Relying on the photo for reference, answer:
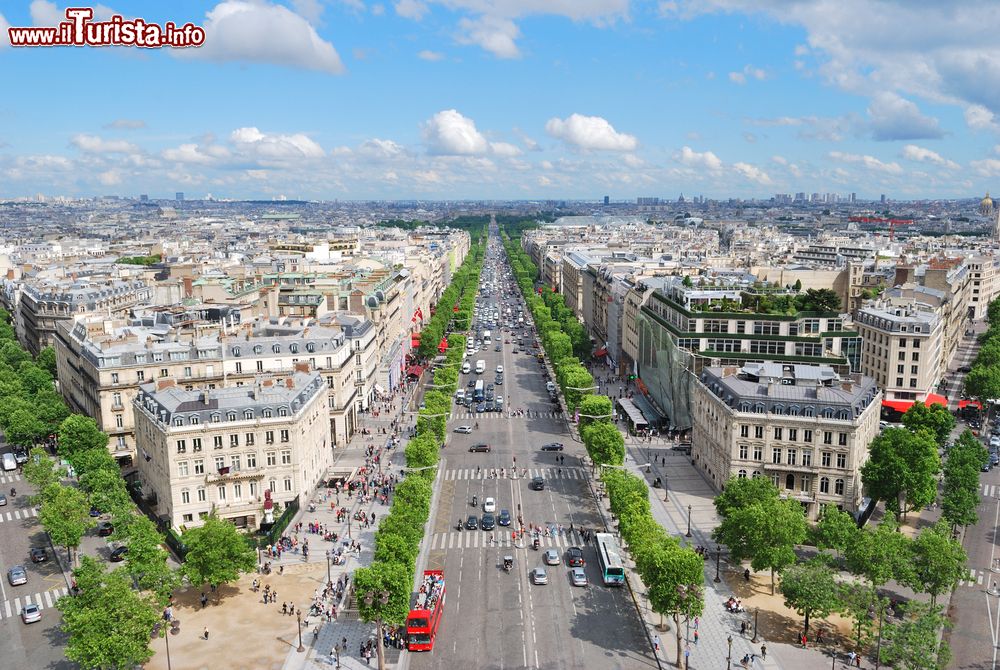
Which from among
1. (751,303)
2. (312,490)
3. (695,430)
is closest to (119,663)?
(312,490)

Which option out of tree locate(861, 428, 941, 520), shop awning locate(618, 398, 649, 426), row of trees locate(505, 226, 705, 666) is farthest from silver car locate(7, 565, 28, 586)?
tree locate(861, 428, 941, 520)

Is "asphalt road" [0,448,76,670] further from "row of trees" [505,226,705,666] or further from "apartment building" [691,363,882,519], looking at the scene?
"apartment building" [691,363,882,519]

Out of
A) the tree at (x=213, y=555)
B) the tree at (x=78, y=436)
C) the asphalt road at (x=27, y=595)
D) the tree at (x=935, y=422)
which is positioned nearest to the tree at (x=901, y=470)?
the tree at (x=935, y=422)

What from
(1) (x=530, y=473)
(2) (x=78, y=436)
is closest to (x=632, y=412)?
(1) (x=530, y=473)

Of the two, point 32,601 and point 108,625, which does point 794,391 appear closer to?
point 108,625

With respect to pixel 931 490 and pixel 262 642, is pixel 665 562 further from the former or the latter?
pixel 931 490

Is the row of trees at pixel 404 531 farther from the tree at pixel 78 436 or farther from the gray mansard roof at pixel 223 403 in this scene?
the tree at pixel 78 436
